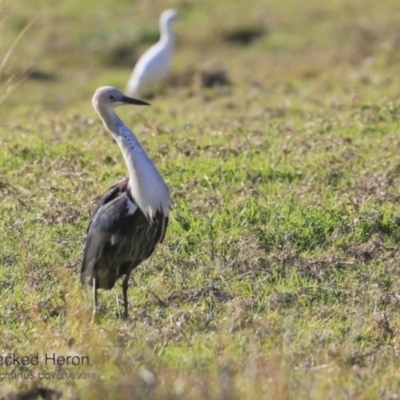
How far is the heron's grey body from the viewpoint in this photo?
611 centimetres

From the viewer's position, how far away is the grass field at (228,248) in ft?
17.2

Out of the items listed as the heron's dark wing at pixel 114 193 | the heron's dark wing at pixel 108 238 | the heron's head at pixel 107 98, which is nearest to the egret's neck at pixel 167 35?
the heron's head at pixel 107 98

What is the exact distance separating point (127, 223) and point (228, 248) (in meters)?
1.23

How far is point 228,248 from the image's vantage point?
7.23m

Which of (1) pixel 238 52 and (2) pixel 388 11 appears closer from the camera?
(1) pixel 238 52

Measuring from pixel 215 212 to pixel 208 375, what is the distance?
2.75m

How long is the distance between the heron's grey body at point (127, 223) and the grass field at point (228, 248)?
234 millimetres

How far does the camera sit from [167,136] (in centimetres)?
1003

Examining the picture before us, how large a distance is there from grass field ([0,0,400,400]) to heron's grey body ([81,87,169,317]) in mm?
234

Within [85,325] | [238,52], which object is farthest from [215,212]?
[238,52]

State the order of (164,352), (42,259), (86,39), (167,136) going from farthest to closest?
(86,39), (167,136), (42,259), (164,352)

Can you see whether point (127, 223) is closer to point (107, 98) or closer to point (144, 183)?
point (144, 183)

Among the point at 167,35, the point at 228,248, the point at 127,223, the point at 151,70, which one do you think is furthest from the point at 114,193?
the point at 167,35

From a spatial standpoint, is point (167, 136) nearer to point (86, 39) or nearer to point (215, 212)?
point (215, 212)
